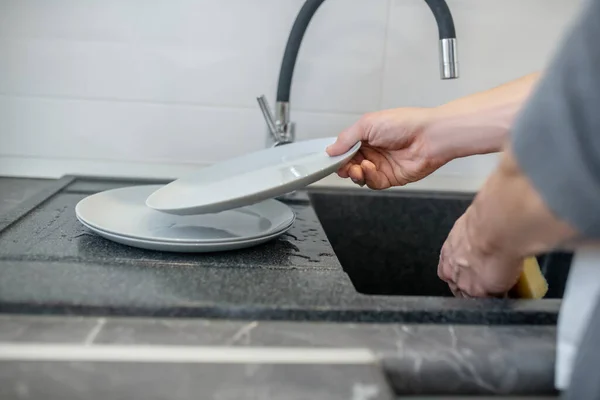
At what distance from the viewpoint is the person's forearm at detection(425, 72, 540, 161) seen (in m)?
0.65

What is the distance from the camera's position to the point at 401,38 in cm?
101

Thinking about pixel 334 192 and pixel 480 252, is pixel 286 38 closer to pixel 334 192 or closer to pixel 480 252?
pixel 334 192

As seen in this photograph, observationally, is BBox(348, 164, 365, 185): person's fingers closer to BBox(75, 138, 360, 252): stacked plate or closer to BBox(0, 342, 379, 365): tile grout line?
BBox(75, 138, 360, 252): stacked plate

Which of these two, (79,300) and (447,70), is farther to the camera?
(447,70)

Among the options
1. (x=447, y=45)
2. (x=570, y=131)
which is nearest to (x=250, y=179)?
(x=447, y=45)

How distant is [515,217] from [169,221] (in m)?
0.45

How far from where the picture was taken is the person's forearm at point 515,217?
1.31ft

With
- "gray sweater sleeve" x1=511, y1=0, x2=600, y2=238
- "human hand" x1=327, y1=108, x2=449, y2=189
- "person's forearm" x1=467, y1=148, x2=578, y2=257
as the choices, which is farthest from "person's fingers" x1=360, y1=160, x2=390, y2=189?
"gray sweater sleeve" x1=511, y1=0, x2=600, y2=238

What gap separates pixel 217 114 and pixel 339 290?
544 millimetres

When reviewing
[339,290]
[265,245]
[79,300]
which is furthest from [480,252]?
[79,300]

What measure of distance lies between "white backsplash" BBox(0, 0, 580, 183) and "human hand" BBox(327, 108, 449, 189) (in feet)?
0.65

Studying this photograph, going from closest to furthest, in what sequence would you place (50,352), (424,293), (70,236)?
(50,352) < (70,236) < (424,293)

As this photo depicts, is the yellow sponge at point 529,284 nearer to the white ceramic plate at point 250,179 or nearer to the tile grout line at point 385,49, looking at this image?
the white ceramic plate at point 250,179

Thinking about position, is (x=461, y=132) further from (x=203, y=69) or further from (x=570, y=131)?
(x=203, y=69)
